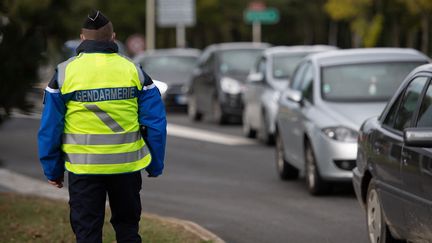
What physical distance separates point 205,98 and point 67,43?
686 inches

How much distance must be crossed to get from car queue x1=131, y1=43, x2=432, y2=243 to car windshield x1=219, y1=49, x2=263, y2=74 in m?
0.02

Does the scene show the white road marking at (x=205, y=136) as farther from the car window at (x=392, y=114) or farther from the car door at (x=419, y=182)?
the car door at (x=419, y=182)

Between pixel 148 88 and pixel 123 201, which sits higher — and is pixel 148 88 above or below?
above

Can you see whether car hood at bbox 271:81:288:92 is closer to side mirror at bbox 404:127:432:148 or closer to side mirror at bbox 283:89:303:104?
side mirror at bbox 283:89:303:104

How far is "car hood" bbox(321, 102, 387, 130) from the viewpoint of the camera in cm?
1371

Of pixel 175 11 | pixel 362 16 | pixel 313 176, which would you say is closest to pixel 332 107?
pixel 313 176

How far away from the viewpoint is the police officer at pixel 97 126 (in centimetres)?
744

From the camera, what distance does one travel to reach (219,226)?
11.7 m

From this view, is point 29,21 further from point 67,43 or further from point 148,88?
point 148,88

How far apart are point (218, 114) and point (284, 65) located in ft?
16.7

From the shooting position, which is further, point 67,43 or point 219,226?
point 219,226

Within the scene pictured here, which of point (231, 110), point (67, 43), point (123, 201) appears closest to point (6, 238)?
point (67, 43)

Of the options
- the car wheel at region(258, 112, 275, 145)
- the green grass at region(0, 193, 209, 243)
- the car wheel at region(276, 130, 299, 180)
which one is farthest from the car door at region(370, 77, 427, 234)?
the car wheel at region(258, 112, 275, 145)

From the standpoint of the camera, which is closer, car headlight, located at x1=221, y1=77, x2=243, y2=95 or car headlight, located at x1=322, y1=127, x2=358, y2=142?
car headlight, located at x1=322, y1=127, x2=358, y2=142
